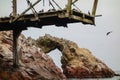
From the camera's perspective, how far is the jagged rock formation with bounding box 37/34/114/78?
439 ft

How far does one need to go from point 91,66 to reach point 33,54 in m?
86.5

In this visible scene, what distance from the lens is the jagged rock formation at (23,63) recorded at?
48094 millimetres

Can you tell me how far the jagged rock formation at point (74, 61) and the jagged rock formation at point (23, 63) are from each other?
68.2 meters

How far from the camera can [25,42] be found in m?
63.2

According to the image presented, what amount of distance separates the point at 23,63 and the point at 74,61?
90.6 meters

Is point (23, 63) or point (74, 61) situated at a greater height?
point (23, 63)

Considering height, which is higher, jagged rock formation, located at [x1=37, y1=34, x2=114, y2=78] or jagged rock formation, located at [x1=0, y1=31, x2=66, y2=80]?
jagged rock formation, located at [x1=0, y1=31, x2=66, y2=80]

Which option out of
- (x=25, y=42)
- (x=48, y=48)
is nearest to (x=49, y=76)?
(x=25, y=42)

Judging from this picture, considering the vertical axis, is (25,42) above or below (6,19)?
below

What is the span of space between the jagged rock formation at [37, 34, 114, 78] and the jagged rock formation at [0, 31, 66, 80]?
68183 millimetres

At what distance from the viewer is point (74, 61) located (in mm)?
142750

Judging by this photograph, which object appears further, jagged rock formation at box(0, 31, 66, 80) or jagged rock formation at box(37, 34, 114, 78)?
jagged rock formation at box(37, 34, 114, 78)

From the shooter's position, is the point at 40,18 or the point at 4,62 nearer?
the point at 40,18

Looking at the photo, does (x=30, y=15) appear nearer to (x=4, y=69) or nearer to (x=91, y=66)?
(x=4, y=69)
